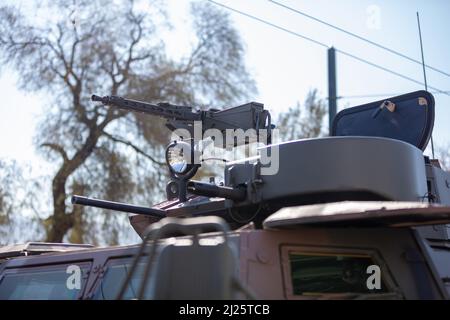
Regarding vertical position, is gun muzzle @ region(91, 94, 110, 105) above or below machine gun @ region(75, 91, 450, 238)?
above

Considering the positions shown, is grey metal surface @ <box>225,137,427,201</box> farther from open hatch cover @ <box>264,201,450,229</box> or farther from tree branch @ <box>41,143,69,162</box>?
tree branch @ <box>41,143,69,162</box>

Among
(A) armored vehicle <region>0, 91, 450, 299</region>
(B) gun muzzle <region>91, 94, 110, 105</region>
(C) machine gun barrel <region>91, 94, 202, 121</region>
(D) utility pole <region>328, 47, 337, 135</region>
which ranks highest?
(D) utility pole <region>328, 47, 337, 135</region>

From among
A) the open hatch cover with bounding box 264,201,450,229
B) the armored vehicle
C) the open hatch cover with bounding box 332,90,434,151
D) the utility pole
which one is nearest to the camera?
the armored vehicle

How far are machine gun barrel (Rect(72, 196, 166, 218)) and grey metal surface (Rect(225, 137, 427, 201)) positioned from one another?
109 cm

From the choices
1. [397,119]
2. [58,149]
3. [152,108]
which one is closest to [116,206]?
[152,108]

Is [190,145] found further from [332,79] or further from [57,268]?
[332,79]

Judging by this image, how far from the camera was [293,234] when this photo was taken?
12.6 ft

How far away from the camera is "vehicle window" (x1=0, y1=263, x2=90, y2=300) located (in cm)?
439

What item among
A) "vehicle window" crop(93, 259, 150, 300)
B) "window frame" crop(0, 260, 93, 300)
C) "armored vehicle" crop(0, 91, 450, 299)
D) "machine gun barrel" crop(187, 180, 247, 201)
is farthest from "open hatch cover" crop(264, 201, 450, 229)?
"window frame" crop(0, 260, 93, 300)

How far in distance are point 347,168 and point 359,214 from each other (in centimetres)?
94

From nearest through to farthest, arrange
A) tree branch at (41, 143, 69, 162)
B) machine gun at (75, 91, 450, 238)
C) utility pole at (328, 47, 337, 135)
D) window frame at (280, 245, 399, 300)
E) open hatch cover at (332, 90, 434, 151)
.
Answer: window frame at (280, 245, 399, 300) → machine gun at (75, 91, 450, 238) → open hatch cover at (332, 90, 434, 151) → utility pole at (328, 47, 337, 135) → tree branch at (41, 143, 69, 162)

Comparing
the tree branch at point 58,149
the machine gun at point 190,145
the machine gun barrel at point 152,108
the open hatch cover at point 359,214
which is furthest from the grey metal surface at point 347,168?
the tree branch at point 58,149
